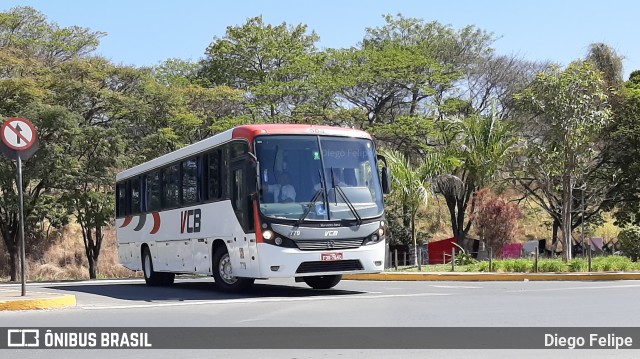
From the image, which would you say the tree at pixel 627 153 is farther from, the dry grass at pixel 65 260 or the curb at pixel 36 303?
the curb at pixel 36 303

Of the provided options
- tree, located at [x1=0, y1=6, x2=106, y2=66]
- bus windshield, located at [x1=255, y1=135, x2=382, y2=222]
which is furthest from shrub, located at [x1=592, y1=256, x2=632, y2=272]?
tree, located at [x1=0, y1=6, x2=106, y2=66]

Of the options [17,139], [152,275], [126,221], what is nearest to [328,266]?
[17,139]

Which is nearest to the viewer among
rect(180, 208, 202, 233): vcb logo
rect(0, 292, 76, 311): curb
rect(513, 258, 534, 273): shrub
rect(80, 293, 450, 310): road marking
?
rect(0, 292, 76, 311): curb

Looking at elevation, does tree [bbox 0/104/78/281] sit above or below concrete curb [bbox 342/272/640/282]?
above

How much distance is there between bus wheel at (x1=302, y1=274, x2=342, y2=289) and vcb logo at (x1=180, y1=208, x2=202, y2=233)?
2.77 meters

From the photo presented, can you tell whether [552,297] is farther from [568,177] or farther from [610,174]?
[610,174]

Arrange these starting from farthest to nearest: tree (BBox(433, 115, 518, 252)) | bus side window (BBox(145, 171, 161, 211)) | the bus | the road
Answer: tree (BBox(433, 115, 518, 252)) → bus side window (BBox(145, 171, 161, 211)) → the bus → the road

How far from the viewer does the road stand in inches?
415

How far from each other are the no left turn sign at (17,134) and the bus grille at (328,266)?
5420 millimetres

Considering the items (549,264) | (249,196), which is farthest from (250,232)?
(549,264)

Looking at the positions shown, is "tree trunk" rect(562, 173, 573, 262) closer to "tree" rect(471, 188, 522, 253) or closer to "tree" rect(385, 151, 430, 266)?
"tree" rect(471, 188, 522, 253)

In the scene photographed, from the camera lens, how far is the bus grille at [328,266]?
15889 mm

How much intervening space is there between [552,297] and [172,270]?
9.73 meters

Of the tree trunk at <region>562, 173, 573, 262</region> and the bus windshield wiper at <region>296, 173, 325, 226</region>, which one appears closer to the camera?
the bus windshield wiper at <region>296, 173, 325, 226</region>
